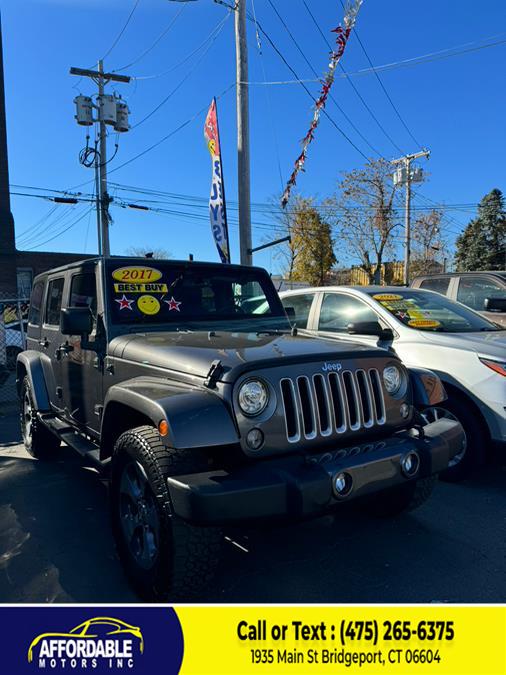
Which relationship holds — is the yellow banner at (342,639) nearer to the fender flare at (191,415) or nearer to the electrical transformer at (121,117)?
the fender flare at (191,415)

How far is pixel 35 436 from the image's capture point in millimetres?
5027

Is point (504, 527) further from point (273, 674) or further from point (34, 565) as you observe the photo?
point (34, 565)

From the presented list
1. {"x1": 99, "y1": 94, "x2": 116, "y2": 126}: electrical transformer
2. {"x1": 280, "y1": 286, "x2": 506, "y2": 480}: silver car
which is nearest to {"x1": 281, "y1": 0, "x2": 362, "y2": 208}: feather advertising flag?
{"x1": 280, "y1": 286, "x2": 506, "y2": 480}: silver car

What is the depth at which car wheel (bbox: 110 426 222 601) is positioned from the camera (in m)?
2.27

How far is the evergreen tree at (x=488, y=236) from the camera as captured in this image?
4350cm

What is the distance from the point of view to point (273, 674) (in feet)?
6.68

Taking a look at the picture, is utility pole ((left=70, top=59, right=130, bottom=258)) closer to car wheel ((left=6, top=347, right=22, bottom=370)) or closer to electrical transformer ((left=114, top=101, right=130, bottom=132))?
electrical transformer ((left=114, top=101, right=130, bottom=132))

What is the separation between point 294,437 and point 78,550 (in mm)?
1792

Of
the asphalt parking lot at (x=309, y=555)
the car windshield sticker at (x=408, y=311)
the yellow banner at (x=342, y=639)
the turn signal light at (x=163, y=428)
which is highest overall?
the car windshield sticker at (x=408, y=311)

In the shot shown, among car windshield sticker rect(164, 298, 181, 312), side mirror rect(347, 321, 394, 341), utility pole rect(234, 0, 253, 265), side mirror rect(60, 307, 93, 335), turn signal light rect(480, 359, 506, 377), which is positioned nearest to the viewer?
side mirror rect(60, 307, 93, 335)

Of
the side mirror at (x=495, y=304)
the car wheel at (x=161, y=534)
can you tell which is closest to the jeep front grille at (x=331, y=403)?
the car wheel at (x=161, y=534)

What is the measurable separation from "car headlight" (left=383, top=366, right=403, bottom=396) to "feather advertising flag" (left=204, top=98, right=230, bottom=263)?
30.2 feet

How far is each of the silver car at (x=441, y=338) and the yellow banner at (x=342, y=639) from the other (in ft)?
6.67

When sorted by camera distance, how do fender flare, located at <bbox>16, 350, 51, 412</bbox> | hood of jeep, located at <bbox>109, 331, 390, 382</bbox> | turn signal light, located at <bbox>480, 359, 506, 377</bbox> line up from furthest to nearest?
fender flare, located at <bbox>16, 350, 51, 412</bbox>
turn signal light, located at <bbox>480, 359, 506, 377</bbox>
hood of jeep, located at <bbox>109, 331, 390, 382</bbox>
